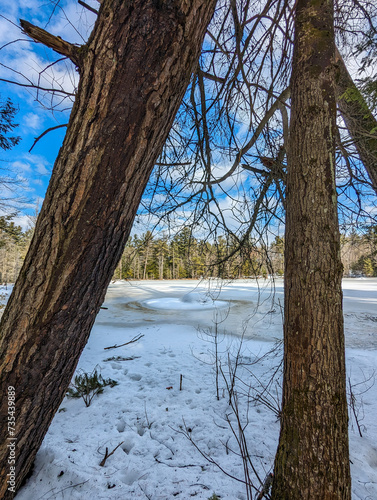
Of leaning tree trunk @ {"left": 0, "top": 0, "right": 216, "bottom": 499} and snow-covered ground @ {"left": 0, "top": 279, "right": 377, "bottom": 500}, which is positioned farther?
snow-covered ground @ {"left": 0, "top": 279, "right": 377, "bottom": 500}

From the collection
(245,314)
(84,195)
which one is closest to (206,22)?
(84,195)

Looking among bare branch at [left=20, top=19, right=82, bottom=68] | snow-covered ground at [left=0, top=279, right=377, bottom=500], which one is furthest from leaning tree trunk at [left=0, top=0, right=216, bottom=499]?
snow-covered ground at [left=0, top=279, right=377, bottom=500]

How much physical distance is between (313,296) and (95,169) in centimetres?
113

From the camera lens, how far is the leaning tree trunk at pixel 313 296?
3.50ft

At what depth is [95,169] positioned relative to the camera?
2.85 ft

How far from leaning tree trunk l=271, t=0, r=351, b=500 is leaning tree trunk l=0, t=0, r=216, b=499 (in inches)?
27.9

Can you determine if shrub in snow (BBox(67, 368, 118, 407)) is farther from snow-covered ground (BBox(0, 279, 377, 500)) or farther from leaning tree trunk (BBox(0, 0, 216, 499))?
leaning tree trunk (BBox(0, 0, 216, 499))

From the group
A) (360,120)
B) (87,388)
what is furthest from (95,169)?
(87,388)

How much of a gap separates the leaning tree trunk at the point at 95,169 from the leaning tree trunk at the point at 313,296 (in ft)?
2.32

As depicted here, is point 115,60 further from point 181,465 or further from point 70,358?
point 181,465

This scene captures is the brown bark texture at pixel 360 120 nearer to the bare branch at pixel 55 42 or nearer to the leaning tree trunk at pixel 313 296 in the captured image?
the leaning tree trunk at pixel 313 296

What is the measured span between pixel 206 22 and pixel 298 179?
0.82 metres

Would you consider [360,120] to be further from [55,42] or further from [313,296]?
[55,42]

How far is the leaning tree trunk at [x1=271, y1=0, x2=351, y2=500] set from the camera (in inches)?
42.0
